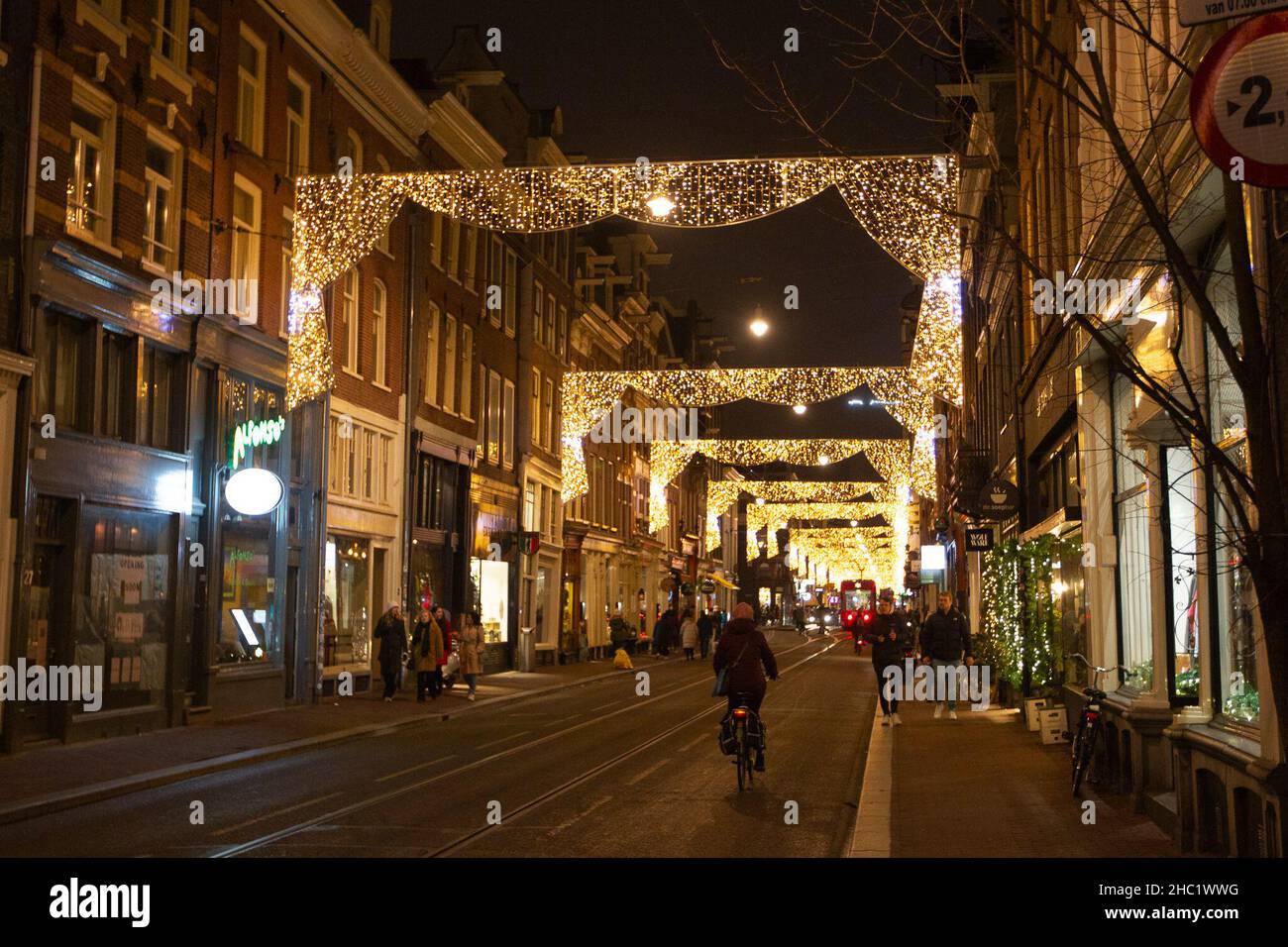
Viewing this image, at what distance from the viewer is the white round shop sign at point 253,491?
21109mm

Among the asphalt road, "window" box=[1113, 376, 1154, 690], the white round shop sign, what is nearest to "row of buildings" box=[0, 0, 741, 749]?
the white round shop sign

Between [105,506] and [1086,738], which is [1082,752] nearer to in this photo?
[1086,738]

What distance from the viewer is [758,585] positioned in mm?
77438

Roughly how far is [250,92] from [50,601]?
9947mm

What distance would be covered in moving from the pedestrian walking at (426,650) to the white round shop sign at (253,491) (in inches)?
236

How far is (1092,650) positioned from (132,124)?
47.3 ft

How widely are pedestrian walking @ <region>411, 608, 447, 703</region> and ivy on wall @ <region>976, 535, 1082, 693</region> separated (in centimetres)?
1033

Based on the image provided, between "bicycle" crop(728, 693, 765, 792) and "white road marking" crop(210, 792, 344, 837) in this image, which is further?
"bicycle" crop(728, 693, 765, 792)

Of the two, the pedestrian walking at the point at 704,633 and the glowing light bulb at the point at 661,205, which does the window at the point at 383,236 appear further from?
the pedestrian walking at the point at 704,633

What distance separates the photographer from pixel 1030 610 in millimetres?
19750

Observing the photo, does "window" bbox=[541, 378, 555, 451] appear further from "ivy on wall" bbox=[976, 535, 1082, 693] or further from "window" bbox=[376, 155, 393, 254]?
"ivy on wall" bbox=[976, 535, 1082, 693]

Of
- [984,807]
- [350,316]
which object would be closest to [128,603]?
[350,316]

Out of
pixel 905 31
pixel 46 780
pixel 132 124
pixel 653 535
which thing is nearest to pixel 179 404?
pixel 132 124

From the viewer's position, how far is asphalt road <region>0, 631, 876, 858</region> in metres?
10.7
